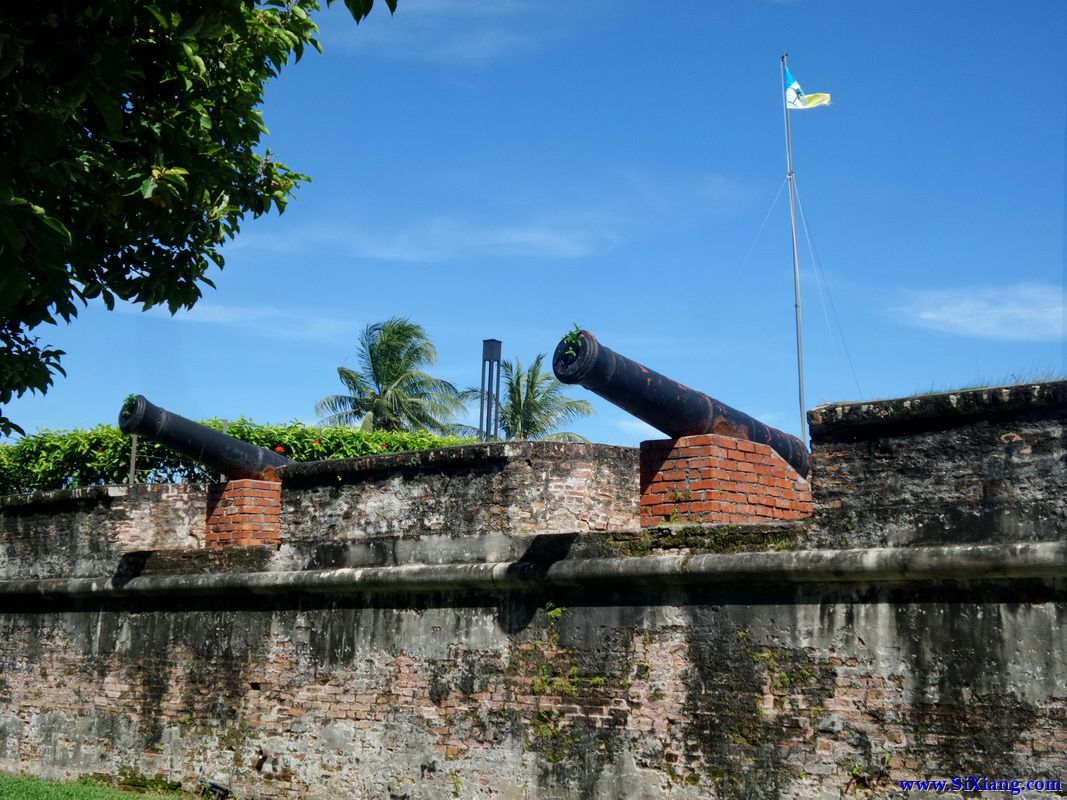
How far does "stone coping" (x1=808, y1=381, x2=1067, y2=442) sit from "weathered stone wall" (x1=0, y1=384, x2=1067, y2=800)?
19 mm

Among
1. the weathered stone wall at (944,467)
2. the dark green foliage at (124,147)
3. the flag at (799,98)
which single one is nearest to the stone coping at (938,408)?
the weathered stone wall at (944,467)

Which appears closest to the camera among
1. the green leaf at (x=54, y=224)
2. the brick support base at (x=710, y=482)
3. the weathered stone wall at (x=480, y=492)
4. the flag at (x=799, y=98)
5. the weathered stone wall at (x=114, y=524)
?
the green leaf at (x=54, y=224)

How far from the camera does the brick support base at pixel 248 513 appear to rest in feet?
31.3

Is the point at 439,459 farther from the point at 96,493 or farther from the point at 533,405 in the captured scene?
the point at 533,405

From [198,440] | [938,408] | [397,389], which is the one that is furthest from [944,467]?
[397,389]

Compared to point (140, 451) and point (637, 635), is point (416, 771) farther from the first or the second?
point (140, 451)

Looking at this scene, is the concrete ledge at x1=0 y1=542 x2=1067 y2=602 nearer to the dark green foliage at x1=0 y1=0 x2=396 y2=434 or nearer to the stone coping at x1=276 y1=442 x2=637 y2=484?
the stone coping at x1=276 y1=442 x2=637 y2=484

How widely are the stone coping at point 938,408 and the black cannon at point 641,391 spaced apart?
0.70 meters

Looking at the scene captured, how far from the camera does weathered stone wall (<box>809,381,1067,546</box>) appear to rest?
5688 mm

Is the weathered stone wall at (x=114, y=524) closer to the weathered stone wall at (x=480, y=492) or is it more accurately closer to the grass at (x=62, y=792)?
the grass at (x=62, y=792)

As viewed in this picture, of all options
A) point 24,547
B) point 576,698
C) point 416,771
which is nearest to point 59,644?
point 24,547

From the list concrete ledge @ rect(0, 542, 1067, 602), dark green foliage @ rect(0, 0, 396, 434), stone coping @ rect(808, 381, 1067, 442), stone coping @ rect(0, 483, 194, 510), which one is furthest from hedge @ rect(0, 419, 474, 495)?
stone coping @ rect(808, 381, 1067, 442)

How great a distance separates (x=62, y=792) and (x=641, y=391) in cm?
542

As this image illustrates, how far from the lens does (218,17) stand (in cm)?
532
